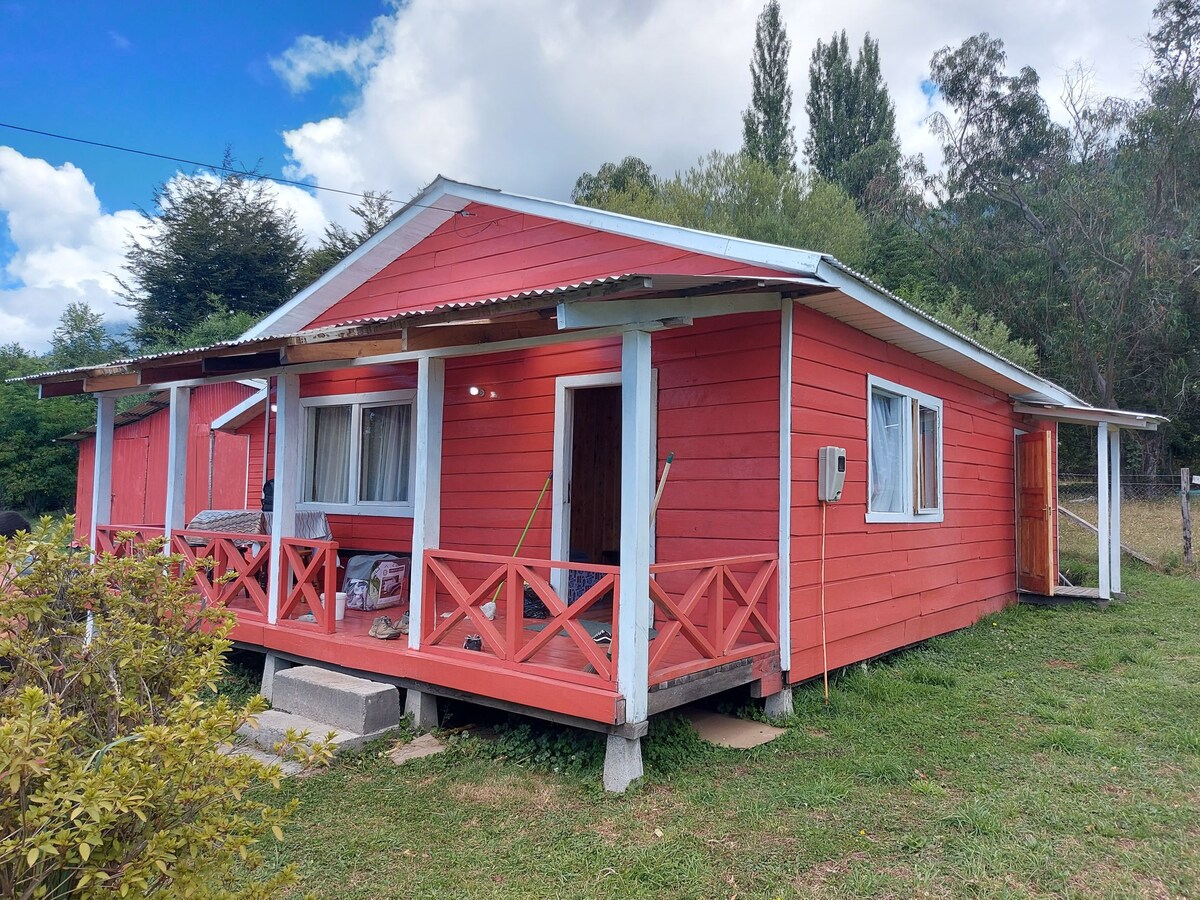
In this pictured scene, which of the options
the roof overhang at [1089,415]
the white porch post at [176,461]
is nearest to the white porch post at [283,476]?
the white porch post at [176,461]

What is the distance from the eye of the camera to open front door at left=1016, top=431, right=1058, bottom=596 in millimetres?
9430

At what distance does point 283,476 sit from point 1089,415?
9.02m

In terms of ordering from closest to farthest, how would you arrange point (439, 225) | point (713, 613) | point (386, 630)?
1. point (713, 613)
2. point (386, 630)
3. point (439, 225)

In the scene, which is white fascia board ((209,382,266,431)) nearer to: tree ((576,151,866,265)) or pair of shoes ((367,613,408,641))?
pair of shoes ((367,613,408,641))

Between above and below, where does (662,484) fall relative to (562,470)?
below

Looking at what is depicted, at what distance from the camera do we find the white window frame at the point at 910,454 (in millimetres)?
6242

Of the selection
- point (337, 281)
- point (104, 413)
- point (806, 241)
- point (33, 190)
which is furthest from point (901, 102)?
point (33, 190)

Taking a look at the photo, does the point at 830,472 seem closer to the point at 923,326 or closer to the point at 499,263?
the point at 923,326

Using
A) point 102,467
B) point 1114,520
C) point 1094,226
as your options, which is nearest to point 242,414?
point 102,467

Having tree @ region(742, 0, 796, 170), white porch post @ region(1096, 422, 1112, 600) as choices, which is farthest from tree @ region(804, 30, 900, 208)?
white porch post @ region(1096, 422, 1112, 600)

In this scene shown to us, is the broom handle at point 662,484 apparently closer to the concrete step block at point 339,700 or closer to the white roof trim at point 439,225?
the white roof trim at point 439,225

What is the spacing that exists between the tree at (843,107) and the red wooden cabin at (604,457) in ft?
75.9

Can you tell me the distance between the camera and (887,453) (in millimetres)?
6590

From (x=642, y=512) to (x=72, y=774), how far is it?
2.87 meters
